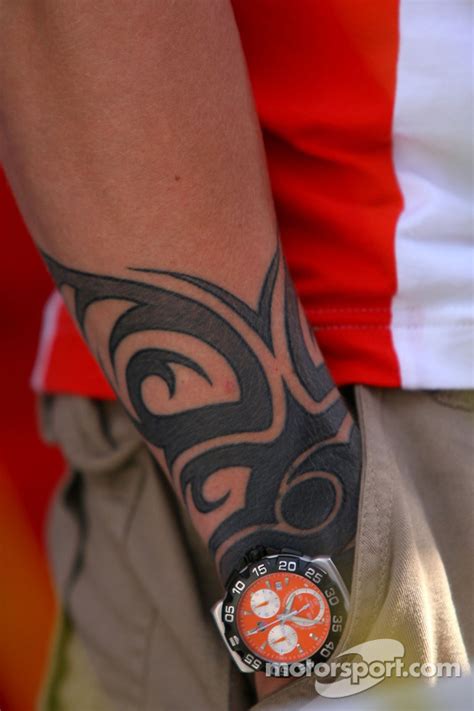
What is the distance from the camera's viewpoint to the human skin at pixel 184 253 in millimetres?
720

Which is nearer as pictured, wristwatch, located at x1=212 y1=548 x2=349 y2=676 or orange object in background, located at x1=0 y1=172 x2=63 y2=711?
wristwatch, located at x1=212 y1=548 x2=349 y2=676

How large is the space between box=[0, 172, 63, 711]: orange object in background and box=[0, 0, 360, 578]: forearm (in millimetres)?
425

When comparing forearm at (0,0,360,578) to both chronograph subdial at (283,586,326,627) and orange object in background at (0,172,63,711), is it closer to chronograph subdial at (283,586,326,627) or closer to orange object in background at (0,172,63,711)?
chronograph subdial at (283,586,326,627)

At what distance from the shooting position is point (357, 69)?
2.70ft

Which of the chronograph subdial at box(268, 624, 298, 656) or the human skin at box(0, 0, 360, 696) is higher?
the human skin at box(0, 0, 360, 696)

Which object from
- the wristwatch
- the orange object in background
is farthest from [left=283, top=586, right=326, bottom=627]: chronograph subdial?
the orange object in background

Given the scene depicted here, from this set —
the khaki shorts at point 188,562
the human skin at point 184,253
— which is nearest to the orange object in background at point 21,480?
the khaki shorts at point 188,562

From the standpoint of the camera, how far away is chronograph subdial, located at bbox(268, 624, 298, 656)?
0.75 metres

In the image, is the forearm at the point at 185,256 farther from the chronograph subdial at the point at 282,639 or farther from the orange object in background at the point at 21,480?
the orange object in background at the point at 21,480

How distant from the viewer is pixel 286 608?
2.49 ft

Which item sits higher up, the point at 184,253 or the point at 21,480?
the point at 184,253

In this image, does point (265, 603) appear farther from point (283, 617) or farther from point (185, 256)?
point (185, 256)

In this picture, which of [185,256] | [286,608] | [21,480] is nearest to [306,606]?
[286,608]

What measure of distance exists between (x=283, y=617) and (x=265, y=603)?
23 mm
